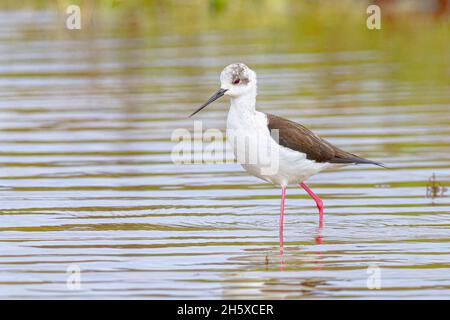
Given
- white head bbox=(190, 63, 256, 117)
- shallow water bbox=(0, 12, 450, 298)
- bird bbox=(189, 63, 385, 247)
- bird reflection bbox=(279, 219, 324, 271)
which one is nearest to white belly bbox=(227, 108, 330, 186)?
bird bbox=(189, 63, 385, 247)

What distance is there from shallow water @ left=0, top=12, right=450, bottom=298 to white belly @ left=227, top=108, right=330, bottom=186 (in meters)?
0.55

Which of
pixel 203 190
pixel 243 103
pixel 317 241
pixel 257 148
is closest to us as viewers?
pixel 317 241

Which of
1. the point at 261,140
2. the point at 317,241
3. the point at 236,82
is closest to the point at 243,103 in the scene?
the point at 236,82

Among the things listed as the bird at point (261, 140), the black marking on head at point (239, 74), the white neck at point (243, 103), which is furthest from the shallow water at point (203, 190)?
the black marking on head at point (239, 74)

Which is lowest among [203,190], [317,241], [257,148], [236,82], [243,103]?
[317,241]

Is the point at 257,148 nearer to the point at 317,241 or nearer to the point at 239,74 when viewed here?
the point at 239,74

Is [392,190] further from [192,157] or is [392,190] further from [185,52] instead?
[185,52]

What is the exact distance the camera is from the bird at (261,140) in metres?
12.3

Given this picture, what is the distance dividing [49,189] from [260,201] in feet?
7.45

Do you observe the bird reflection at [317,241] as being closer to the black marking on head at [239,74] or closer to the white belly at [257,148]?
the white belly at [257,148]

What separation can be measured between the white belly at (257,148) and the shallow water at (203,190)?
552mm

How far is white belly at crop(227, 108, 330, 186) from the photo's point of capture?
40.1 ft

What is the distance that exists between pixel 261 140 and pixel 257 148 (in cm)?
8

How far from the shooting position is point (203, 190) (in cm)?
1419
